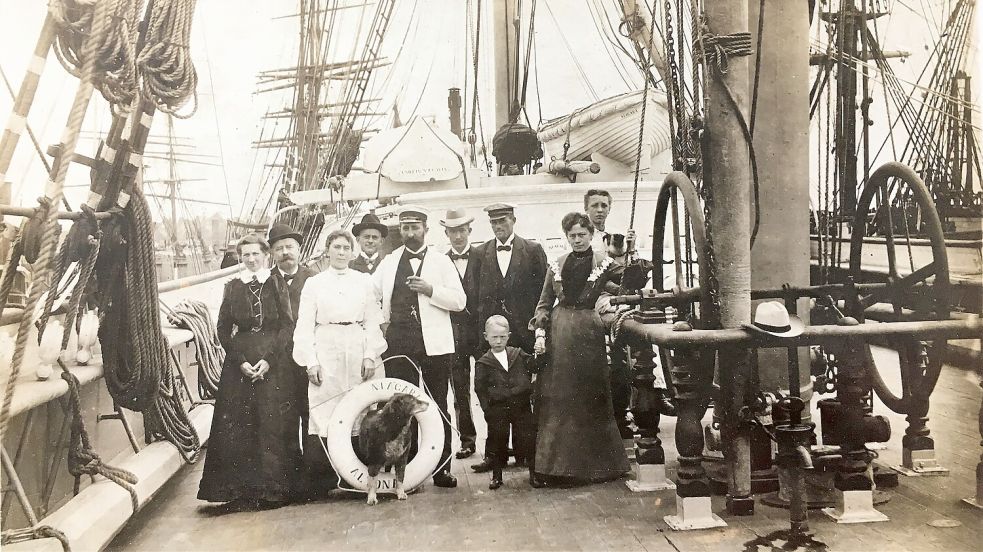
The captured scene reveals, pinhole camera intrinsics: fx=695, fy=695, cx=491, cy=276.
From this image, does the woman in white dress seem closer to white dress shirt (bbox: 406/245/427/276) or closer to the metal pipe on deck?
white dress shirt (bbox: 406/245/427/276)

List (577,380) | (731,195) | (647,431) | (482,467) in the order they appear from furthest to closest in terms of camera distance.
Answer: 1. (482,467)
2. (577,380)
3. (647,431)
4. (731,195)

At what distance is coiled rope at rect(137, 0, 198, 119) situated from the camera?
3.38 m

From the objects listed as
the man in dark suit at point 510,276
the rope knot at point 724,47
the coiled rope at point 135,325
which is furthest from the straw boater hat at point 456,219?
the rope knot at point 724,47

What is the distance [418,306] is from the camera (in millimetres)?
4359

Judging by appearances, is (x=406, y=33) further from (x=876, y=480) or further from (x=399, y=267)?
(x=876, y=480)

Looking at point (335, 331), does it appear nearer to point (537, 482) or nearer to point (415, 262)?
point (415, 262)

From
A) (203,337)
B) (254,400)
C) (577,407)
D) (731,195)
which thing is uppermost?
(731,195)

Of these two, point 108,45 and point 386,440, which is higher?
point 108,45

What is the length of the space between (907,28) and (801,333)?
296 centimetres

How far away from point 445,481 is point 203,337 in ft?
6.66

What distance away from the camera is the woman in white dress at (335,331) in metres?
4.00

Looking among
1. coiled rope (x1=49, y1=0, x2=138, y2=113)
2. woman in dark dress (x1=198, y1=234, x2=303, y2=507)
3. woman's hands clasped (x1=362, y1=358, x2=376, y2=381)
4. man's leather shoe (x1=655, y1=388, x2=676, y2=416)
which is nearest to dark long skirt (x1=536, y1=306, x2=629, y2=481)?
man's leather shoe (x1=655, y1=388, x2=676, y2=416)

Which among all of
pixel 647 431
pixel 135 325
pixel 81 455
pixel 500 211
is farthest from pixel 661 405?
pixel 81 455

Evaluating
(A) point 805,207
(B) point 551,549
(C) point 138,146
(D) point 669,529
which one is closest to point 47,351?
(C) point 138,146
